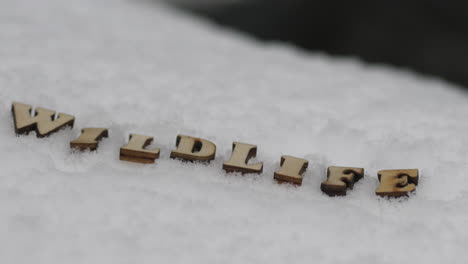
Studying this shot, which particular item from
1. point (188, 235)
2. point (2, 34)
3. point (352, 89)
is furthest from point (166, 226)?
point (2, 34)

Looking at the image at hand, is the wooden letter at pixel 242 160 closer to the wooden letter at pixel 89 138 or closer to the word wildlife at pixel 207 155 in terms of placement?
the word wildlife at pixel 207 155

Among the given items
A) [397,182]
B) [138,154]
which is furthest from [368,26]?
[138,154]

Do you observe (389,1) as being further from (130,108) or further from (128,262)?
(128,262)

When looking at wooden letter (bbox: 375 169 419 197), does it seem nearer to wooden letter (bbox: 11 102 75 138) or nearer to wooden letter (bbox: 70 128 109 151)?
wooden letter (bbox: 70 128 109 151)

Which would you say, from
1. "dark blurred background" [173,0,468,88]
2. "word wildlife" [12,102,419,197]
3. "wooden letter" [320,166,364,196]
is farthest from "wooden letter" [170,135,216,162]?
"dark blurred background" [173,0,468,88]

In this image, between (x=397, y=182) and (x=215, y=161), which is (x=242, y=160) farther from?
(x=397, y=182)
